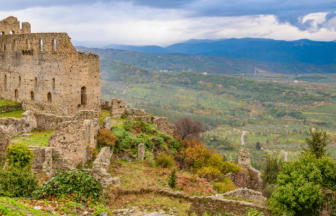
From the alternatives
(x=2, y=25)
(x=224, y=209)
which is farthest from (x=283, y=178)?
(x=2, y=25)

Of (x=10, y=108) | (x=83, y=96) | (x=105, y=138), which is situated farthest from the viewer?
(x=10, y=108)

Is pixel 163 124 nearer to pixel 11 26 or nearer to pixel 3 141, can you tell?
pixel 3 141

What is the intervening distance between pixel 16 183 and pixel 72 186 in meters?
2.45

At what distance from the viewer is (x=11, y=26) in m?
35.0

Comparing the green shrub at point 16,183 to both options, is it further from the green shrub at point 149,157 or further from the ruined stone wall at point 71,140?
the green shrub at point 149,157

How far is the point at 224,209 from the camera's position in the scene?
48.6ft

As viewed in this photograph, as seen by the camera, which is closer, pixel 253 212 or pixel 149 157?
pixel 253 212

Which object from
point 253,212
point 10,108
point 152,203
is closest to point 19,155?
point 152,203

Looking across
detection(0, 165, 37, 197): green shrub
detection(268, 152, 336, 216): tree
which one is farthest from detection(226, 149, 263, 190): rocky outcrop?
detection(0, 165, 37, 197): green shrub

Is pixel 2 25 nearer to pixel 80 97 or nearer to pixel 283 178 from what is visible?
pixel 80 97

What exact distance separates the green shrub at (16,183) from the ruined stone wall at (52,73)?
15.3 m

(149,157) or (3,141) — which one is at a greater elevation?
(3,141)

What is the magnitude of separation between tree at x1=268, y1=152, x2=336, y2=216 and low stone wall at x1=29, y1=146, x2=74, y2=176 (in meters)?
11.4

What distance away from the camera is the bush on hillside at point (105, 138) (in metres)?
22.5
